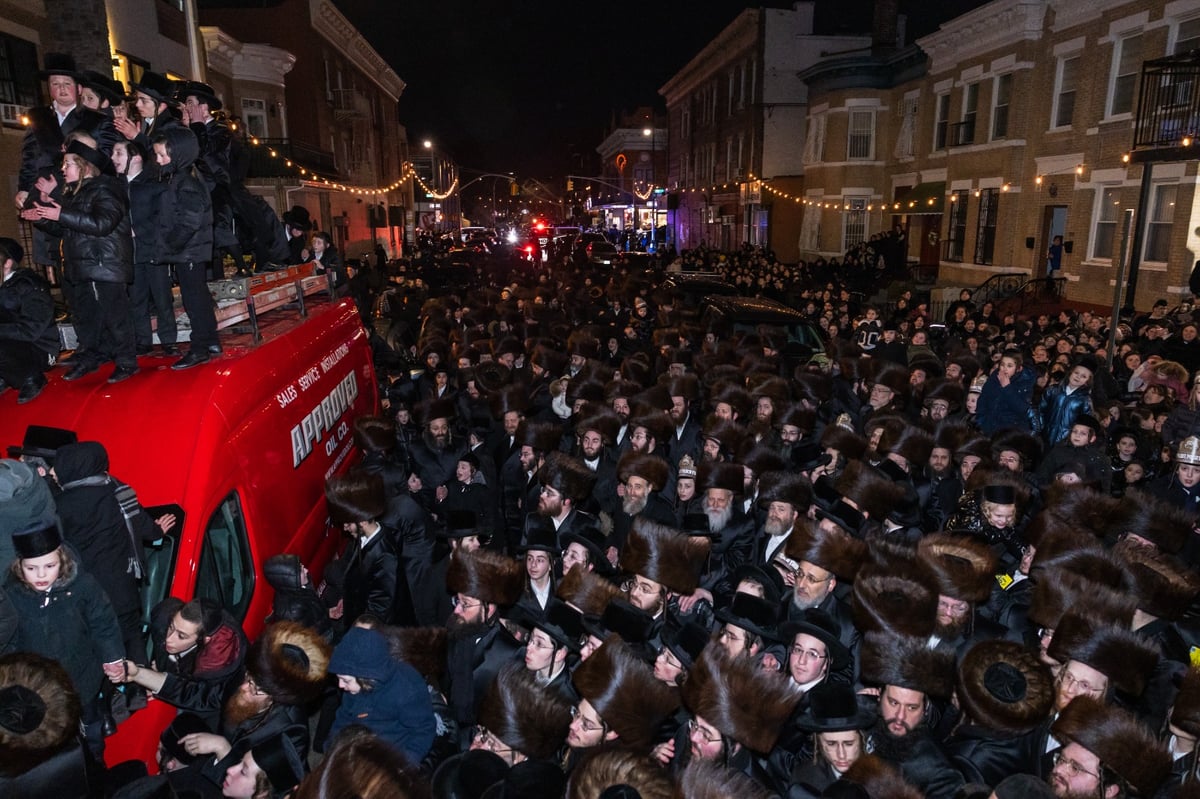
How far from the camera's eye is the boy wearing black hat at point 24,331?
4.95 meters

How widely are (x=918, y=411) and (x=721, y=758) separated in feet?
22.9

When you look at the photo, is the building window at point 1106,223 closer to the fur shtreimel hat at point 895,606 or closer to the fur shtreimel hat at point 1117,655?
the fur shtreimel hat at point 895,606

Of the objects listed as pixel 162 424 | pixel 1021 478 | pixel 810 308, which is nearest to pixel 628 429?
pixel 1021 478

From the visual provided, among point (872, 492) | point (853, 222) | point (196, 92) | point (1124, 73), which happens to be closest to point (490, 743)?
point (872, 492)

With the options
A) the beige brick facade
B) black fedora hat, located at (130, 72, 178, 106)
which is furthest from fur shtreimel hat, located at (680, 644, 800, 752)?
the beige brick facade

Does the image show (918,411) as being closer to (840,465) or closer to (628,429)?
(840,465)

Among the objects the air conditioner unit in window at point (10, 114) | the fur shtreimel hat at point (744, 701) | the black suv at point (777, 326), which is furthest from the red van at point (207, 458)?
the air conditioner unit in window at point (10, 114)

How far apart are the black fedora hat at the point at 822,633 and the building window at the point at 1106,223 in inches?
749

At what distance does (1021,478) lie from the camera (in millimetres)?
6484

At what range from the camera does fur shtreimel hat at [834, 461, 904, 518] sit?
6.14 m

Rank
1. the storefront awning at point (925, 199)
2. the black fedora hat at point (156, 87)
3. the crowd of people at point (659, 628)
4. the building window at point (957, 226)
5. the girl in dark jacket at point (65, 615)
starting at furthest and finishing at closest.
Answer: the storefront awning at point (925, 199), the building window at point (957, 226), the black fedora hat at point (156, 87), the girl in dark jacket at point (65, 615), the crowd of people at point (659, 628)

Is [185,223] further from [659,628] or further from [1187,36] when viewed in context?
[1187,36]

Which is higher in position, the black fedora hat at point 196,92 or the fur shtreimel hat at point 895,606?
the black fedora hat at point 196,92

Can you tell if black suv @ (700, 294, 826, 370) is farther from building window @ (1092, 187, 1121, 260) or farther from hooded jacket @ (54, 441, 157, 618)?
building window @ (1092, 187, 1121, 260)
